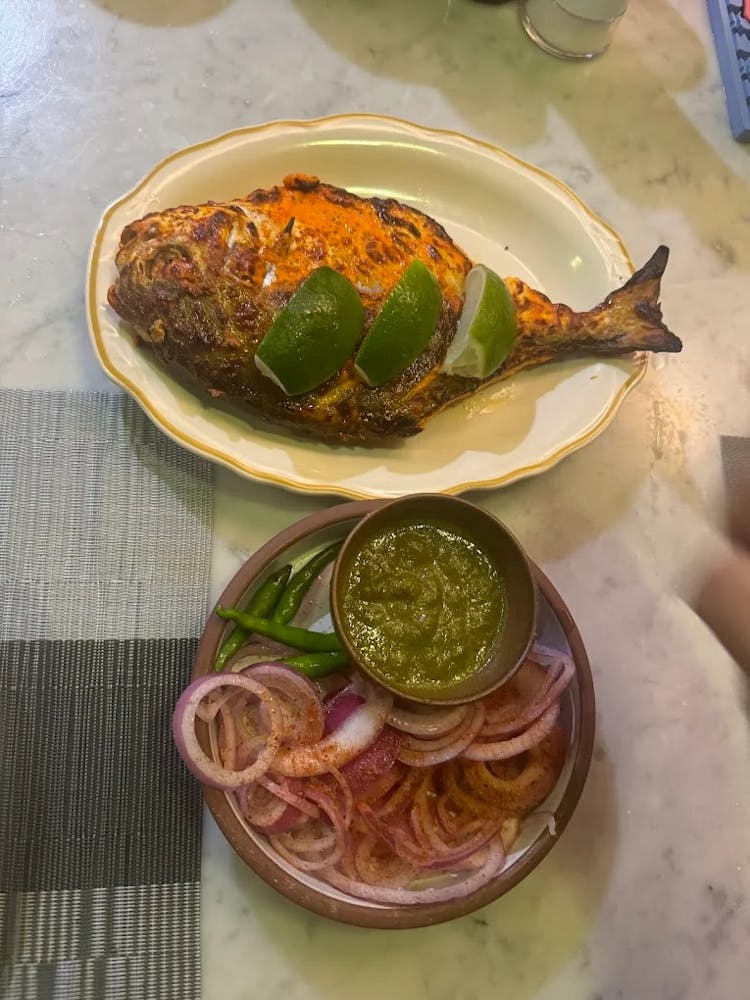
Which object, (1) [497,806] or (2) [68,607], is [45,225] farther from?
(1) [497,806]

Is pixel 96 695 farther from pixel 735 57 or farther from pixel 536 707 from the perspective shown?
pixel 735 57

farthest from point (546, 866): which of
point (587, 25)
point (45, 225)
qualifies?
point (587, 25)

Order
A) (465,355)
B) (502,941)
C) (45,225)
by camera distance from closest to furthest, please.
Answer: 1. (502,941)
2. (465,355)
3. (45,225)

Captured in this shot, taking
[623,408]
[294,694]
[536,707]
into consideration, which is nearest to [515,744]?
[536,707]

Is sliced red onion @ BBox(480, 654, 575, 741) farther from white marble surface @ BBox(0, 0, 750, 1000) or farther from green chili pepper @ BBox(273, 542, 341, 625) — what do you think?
green chili pepper @ BBox(273, 542, 341, 625)

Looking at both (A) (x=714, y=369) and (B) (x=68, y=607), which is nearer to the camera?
(B) (x=68, y=607)

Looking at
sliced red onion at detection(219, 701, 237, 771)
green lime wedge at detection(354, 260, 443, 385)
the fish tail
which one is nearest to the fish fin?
the fish tail
